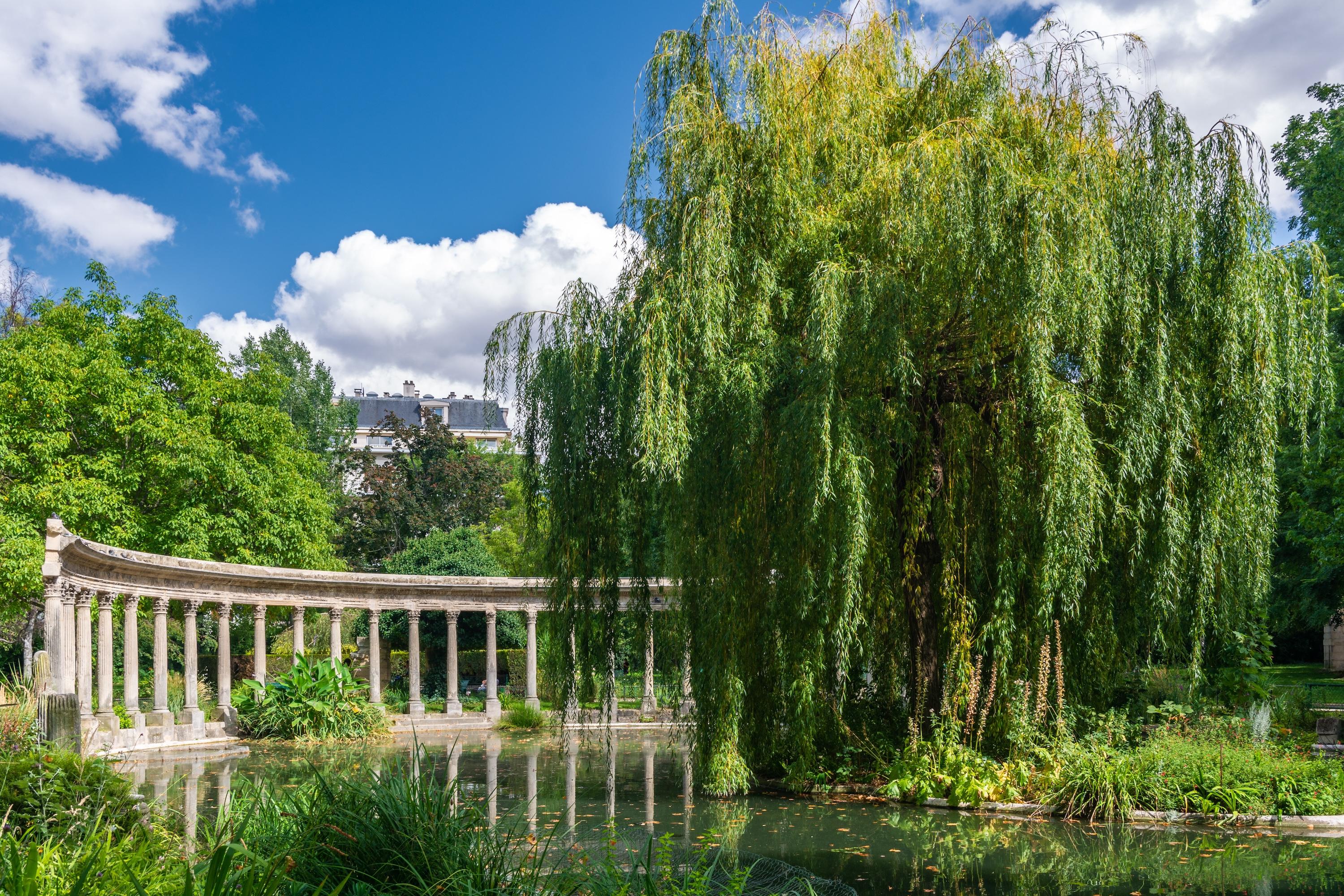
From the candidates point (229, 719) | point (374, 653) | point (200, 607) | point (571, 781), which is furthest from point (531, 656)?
point (571, 781)

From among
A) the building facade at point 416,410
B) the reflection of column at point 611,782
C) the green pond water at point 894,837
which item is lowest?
A: the reflection of column at point 611,782

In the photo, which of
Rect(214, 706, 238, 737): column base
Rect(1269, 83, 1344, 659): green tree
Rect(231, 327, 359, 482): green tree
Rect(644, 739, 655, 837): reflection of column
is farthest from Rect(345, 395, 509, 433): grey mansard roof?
Rect(1269, 83, 1344, 659): green tree

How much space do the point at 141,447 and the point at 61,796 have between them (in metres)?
25.0

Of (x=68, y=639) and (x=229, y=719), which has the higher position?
(x=68, y=639)

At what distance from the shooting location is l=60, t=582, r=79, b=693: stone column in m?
22.1

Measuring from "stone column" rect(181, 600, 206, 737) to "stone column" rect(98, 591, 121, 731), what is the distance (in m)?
1.99

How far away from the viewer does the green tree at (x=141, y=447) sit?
96.4ft

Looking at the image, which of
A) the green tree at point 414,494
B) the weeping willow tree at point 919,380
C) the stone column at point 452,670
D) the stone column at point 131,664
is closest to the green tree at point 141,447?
the stone column at point 131,664

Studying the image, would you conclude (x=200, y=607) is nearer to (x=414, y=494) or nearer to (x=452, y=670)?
(x=452, y=670)

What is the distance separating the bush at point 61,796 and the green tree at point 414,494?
3807 cm

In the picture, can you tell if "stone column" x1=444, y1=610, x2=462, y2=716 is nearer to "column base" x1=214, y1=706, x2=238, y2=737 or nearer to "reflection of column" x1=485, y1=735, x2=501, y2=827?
"reflection of column" x1=485, y1=735, x2=501, y2=827

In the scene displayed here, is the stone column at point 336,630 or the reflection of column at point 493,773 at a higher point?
the stone column at point 336,630

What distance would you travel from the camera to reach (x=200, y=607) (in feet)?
107

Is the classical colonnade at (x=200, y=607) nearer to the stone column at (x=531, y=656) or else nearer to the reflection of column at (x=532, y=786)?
the stone column at (x=531, y=656)
